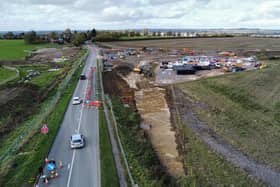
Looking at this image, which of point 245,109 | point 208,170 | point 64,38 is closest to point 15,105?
point 208,170

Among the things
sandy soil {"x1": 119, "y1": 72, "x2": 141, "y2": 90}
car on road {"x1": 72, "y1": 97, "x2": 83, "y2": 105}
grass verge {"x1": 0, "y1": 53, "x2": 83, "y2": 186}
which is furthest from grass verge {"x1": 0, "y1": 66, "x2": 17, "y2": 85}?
grass verge {"x1": 0, "y1": 53, "x2": 83, "y2": 186}

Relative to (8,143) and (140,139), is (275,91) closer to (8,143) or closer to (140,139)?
(140,139)

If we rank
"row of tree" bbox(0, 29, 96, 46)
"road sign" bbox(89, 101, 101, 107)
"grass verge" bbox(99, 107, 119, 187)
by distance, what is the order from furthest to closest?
"row of tree" bbox(0, 29, 96, 46)
"road sign" bbox(89, 101, 101, 107)
"grass verge" bbox(99, 107, 119, 187)

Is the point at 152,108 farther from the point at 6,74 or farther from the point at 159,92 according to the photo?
the point at 6,74

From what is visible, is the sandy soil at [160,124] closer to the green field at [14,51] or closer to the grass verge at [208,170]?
the grass verge at [208,170]

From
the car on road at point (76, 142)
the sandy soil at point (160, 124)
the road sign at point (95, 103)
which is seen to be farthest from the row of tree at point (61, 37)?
the car on road at point (76, 142)

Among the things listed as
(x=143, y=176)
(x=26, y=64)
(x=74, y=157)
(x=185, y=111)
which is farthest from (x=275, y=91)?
(x=26, y=64)

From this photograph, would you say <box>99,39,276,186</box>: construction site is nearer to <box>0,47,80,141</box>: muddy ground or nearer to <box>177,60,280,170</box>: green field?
<box>177,60,280,170</box>: green field
